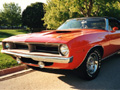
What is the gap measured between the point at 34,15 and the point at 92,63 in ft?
134

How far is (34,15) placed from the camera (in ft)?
140

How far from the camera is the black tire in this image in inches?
129

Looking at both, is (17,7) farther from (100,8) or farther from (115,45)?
(115,45)

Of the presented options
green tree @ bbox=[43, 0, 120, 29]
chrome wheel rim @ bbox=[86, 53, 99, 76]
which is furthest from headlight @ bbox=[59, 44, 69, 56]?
green tree @ bbox=[43, 0, 120, 29]

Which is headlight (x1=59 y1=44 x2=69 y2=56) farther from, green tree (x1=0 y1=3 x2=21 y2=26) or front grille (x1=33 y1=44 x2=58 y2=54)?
green tree (x1=0 y1=3 x2=21 y2=26)

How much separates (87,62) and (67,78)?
2.43 feet

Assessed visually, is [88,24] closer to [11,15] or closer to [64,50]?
[64,50]

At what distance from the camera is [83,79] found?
11.7 ft

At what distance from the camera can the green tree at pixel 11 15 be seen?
54062 millimetres

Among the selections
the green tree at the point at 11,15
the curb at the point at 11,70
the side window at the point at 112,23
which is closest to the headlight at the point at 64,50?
the curb at the point at 11,70

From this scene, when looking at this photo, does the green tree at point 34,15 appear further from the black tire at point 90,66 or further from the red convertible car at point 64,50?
the black tire at point 90,66

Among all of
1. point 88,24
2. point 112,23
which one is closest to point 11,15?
point 112,23

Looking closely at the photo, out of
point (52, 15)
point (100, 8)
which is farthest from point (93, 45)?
point (52, 15)

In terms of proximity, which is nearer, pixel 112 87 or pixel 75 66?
pixel 75 66
